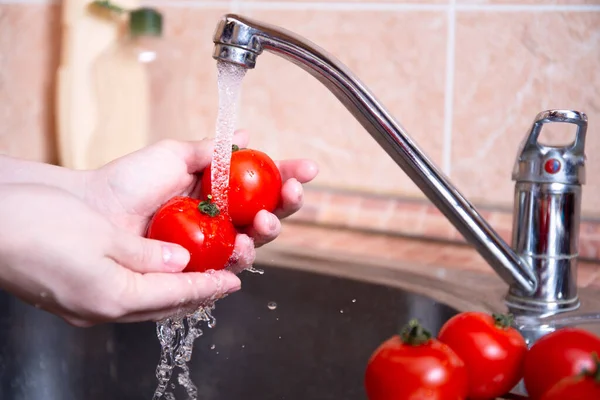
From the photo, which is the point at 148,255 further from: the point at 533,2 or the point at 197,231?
the point at 533,2

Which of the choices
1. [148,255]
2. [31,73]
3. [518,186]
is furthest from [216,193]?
[31,73]

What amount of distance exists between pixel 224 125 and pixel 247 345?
35 cm

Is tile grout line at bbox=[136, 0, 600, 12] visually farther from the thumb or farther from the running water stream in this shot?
the thumb

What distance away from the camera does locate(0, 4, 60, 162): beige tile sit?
4.18 ft

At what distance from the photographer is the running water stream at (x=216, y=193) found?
1.94ft

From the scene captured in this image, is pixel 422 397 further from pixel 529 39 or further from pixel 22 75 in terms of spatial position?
pixel 22 75

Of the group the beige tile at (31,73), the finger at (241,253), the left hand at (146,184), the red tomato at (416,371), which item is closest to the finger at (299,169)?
the left hand at (146,184)

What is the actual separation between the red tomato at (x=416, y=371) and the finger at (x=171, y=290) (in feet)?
0.60

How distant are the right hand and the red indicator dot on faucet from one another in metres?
0.36

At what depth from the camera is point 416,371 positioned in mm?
431

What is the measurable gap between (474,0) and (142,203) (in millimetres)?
547

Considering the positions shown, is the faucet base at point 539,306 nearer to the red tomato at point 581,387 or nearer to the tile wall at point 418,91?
the tile wall at point 418,91

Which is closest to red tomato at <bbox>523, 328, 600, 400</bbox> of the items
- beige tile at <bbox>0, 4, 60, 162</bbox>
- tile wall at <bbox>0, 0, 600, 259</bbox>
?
tile wall at <bbox>0, 0, 600, 259</bbox>

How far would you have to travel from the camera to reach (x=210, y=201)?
679 millimetres
